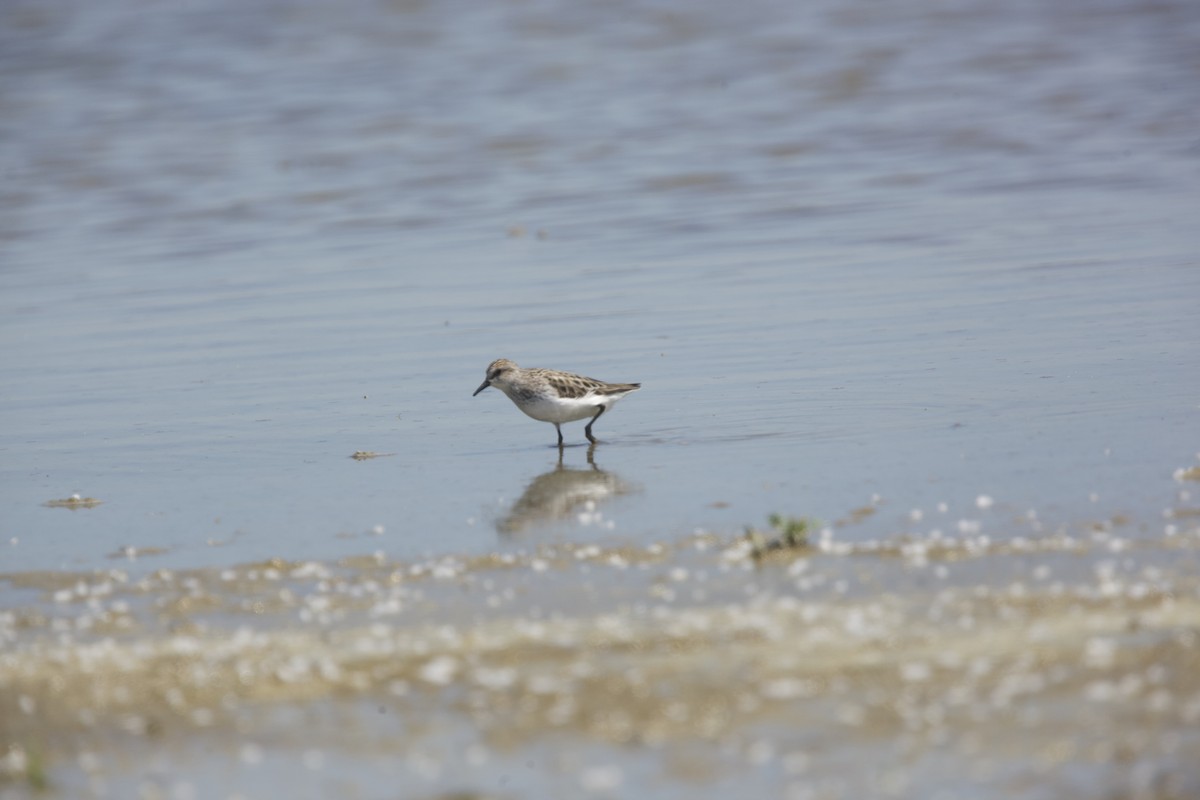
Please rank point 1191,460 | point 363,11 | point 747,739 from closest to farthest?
1. point 747,739
2. point 1191,460
3. point 363,11

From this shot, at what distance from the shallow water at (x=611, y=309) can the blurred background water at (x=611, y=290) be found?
0.25 ft

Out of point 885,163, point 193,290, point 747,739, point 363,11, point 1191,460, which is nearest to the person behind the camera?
point 747,739

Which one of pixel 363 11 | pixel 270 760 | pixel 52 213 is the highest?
pixel 363 11

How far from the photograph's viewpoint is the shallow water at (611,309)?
11.0m

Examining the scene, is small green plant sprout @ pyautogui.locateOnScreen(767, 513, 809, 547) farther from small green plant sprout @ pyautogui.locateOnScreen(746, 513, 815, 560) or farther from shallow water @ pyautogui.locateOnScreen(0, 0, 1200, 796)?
shallow water @ pyautogui.locateOnScreen(0, 0, 1200, 796)

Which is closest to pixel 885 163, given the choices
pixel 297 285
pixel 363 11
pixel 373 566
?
pixel 297 285

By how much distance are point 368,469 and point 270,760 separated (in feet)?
19.0

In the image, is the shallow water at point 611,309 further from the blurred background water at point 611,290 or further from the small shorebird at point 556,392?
the small shorebird at point 556,392

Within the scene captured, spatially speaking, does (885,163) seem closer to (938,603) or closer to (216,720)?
(938,603)

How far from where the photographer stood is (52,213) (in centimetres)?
2784

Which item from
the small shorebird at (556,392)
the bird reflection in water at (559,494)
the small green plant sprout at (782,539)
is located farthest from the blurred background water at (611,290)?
the small green plant sprout at (782,539)

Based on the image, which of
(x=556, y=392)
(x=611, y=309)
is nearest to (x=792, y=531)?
(x=556, y=392)

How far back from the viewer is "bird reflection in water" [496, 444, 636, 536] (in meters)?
11.1

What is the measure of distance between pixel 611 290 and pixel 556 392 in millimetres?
6488
